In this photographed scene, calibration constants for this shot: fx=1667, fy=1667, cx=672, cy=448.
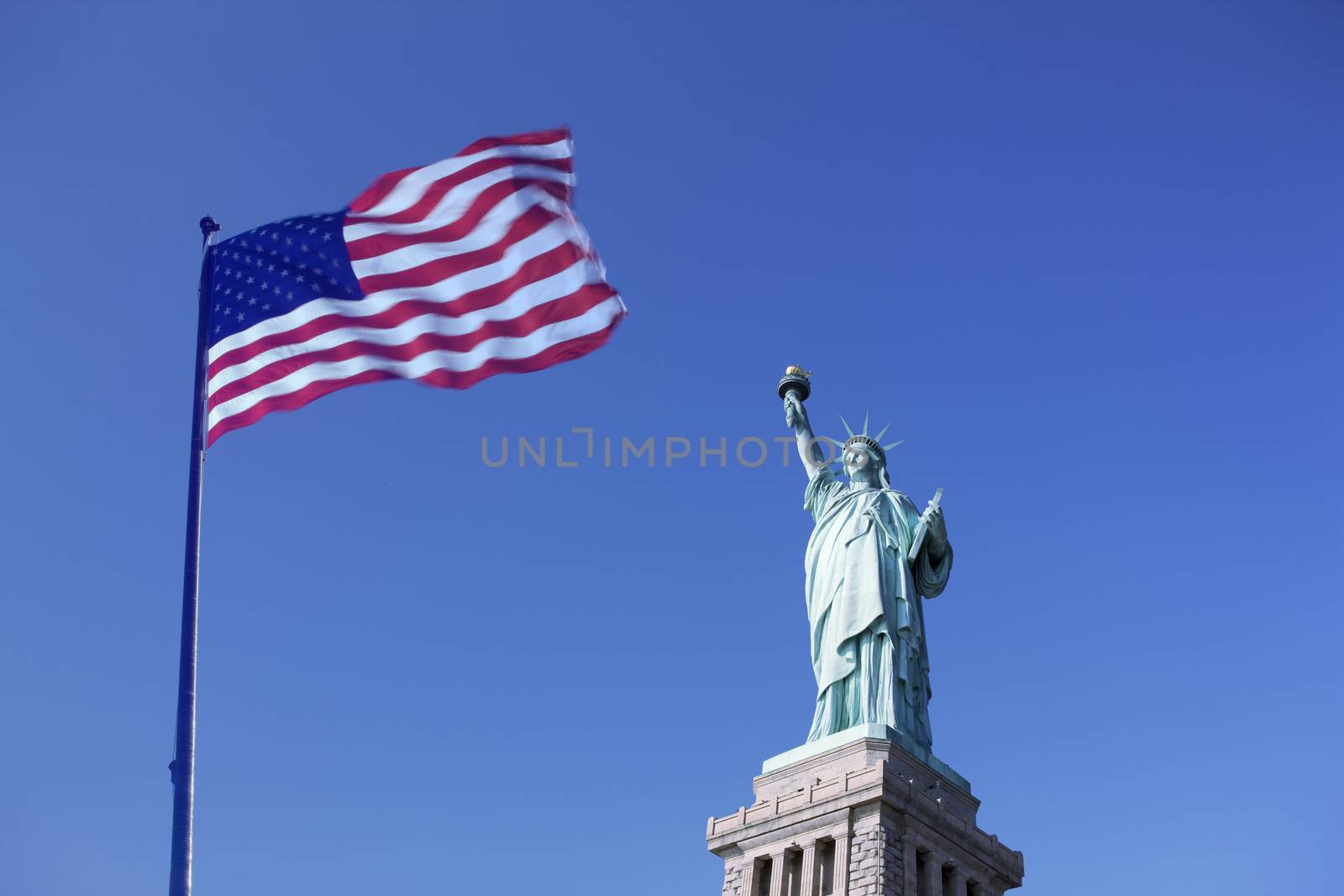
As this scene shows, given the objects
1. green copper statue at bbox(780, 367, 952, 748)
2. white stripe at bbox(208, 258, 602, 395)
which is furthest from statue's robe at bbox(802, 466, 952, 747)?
white stripe at bbox(208, 258, 602, 395)

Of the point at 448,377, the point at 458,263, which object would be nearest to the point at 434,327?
the point at 448,377

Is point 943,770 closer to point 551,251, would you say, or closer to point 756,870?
point 756,870

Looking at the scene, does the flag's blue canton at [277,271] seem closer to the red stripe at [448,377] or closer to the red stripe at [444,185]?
the red stripe at [444,185]

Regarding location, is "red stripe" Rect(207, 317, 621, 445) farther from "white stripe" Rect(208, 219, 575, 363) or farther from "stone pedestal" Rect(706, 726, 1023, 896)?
"stone pedestal" Rect(706, 726, 1023, 896)

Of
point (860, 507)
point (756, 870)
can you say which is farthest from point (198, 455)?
point (860, 507)

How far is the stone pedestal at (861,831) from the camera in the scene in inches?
1253

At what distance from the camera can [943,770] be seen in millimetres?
34562

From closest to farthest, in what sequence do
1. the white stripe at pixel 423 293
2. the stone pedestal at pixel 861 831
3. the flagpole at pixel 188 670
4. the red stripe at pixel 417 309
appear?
the flagpole at pixel 188 670 < the red stripe at pixel 417 309 < the white stripe at pixel 423 293 < the stone pedestal at pixel 861 831

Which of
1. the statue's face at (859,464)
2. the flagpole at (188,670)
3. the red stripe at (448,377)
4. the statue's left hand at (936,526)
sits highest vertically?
the statue's face at (859,464)

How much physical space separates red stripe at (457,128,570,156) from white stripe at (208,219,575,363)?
1.28 m

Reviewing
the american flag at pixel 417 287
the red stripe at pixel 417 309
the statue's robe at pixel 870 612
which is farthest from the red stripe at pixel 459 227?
the statue's robe at pixel 870 612

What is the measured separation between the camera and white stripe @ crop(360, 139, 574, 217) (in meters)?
24.0

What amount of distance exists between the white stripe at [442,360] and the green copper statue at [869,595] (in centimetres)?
1333

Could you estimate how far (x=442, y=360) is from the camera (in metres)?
23.3
